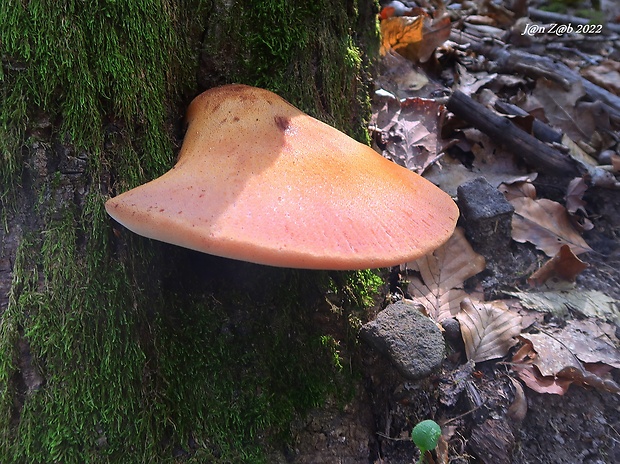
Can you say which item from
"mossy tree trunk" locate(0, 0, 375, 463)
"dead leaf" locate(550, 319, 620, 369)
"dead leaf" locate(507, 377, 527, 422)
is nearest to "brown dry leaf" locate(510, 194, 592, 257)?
"dead leaf" locate(550, 319, 620, 369)

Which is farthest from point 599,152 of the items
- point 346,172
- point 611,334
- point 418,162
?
point 346,172

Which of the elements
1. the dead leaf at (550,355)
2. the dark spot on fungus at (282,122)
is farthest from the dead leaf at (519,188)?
the dark spot on fungus at (282,122)

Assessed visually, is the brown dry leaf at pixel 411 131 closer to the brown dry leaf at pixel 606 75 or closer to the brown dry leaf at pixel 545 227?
the brown dry leaf at pixel 545 227

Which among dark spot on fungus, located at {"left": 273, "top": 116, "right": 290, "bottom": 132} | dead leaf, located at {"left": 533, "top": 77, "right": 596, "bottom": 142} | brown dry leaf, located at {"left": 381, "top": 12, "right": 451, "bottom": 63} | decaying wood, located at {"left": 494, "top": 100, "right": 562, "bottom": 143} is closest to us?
dark spot on fungus, located at {"left": 273, "top": 116, "right": 290, "bottom": 132}

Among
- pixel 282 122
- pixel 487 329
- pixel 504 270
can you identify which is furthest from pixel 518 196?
pixel 282 122

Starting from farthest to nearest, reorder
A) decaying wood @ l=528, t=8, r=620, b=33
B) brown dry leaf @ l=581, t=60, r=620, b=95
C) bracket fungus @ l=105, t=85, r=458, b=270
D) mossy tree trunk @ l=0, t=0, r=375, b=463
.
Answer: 1. decaying wood @ l=528, t=8, r=620, b=33
2. brown dry leaf @ l=581, t=60, r=620, b=95
3. mossy tree trunk @ l=0, t=0, r=375, b=463
4. bracket fungus @ l=105, t=85, r=458, b=270

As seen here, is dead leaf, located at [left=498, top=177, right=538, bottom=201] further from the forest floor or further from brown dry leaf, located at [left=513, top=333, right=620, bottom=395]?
brown dry leaf, located at [left=513, top=333, right=620, bottom=395]

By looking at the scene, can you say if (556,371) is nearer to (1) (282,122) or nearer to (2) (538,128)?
(1) (282,122)
